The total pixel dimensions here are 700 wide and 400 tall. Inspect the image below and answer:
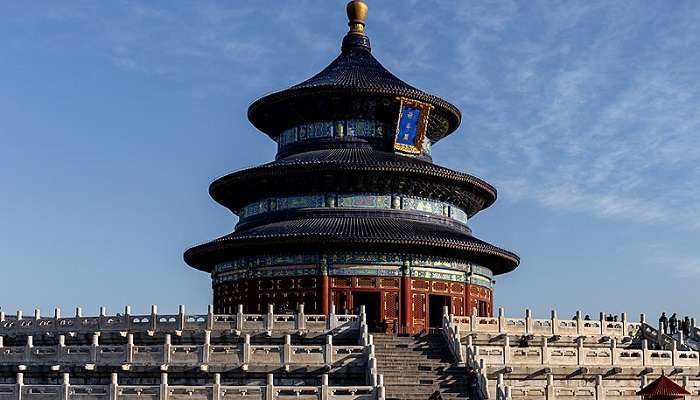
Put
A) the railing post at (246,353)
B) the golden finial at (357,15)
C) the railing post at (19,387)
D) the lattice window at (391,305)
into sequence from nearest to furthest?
the railing post at (19,387)
the railing post at (246,353)
the lattice window at (391,305)
the golden finial at (357,15)

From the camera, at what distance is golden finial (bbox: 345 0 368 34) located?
61906mm

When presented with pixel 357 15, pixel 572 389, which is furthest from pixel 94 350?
pixel 357 15

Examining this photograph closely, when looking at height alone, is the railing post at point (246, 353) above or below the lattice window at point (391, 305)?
below

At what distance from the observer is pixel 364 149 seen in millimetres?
56000

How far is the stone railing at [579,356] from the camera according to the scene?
1470 inches

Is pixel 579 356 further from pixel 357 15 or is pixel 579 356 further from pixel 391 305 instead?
pixel 357 15

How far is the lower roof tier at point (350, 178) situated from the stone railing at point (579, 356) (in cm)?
1438

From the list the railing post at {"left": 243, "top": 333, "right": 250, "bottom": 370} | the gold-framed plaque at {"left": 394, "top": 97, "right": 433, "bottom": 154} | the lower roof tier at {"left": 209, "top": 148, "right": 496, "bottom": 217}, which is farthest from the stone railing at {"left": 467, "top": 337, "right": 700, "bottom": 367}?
the gold-framed plaque at {"left": 394, "top": 97, "right": 433, "bottom": 154}

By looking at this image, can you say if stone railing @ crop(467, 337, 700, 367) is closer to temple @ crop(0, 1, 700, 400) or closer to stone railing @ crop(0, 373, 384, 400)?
temple @ crop(0, 1, 700, 400)

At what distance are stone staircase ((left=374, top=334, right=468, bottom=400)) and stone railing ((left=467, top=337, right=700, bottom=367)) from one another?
4.41 ft

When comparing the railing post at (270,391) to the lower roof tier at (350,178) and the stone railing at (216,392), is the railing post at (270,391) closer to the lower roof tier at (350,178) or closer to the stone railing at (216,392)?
the stone railing at (216,392)

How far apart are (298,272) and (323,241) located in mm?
2481

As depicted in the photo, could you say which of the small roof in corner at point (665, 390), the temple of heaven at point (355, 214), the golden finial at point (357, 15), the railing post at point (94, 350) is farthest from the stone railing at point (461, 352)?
the golden finial at point (357, 15)

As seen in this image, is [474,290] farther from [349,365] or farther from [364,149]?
[349,365]
